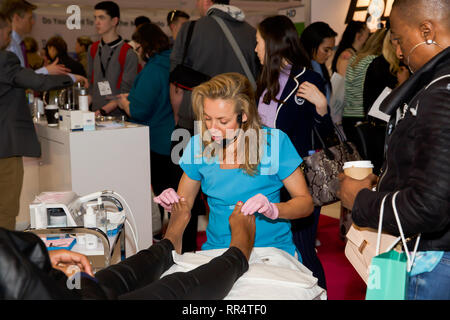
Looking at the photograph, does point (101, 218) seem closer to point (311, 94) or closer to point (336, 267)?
point (311, 94)

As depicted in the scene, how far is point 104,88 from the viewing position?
3.82 m

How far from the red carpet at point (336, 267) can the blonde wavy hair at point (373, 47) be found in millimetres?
1341

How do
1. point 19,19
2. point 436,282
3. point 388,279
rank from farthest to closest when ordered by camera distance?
1. point 19,19
2. point 436,282
3. point 388,279

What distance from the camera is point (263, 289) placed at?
1389mm

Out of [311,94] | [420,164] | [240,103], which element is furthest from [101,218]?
[420,164]

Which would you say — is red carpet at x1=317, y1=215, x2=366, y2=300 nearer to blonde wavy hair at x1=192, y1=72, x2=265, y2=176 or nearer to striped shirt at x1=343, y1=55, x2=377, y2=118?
striped shirt at x1=343, y1=55, x2=377, y2=118

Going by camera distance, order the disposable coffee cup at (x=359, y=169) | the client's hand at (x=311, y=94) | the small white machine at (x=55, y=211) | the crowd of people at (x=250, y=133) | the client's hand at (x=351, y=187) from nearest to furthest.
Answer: the crowd of people at (x=250, y=133) → the client's hand at (x=351, y=187) → the disposable coffee cup at (x=359, y=169) → the small white machine at (x=55, y=211) → the client's hand at (x=311, y=94)

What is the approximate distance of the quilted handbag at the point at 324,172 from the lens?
2.21 m

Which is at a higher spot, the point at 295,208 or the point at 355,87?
the point at 355,87

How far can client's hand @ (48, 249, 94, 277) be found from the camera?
4.10ft

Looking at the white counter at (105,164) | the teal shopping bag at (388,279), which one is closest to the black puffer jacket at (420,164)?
the teal shopping bag at (388,279)

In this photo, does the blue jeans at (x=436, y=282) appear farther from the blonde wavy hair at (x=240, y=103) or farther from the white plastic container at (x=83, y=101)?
the white plastic container at (x=83, y=101)

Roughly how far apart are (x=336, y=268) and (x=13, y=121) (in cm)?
225

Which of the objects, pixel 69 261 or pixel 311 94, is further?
pixel 311 94
